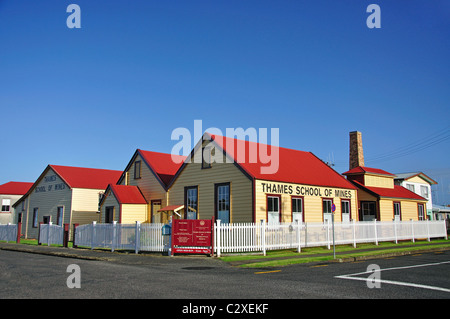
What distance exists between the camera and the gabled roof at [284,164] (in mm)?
24438

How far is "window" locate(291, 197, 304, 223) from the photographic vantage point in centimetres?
2567

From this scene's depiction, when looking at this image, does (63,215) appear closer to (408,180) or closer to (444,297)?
(444,297)

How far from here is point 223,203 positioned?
24.9 m

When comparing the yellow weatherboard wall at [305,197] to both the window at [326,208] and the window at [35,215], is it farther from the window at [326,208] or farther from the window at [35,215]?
the window at [35,215]

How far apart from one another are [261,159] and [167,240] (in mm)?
9172

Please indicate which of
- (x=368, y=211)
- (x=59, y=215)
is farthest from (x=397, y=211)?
(x=59, y=215)

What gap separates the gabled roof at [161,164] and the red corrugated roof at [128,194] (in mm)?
2028

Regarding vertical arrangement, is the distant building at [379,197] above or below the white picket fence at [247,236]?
above

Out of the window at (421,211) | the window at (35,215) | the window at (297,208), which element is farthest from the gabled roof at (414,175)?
the window at (35,215)

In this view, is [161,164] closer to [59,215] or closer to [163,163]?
[163,163]
